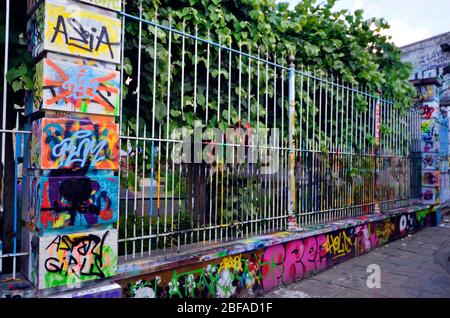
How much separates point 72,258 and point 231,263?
1.71 metres

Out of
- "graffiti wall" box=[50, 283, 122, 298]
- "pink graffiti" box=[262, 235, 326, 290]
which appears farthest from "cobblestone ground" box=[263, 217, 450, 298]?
"graffiti wall" box=[50, 283, 122, 298]

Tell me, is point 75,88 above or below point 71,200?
above

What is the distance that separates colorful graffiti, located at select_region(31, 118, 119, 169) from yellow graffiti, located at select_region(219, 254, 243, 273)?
1584mm

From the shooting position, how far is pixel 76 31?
2627 mm

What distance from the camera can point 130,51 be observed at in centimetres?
353

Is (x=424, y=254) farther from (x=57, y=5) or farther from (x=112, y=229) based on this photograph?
(x=57, y=5)

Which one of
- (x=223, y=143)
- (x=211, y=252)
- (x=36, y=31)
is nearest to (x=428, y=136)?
(x=223, y=143)

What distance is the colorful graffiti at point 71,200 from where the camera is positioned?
98.0 inches

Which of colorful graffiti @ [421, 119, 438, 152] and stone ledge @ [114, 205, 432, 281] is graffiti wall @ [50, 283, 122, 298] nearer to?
stone ledge @ [114, 205, 432, 281]

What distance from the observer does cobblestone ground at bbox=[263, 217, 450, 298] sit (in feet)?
13.8

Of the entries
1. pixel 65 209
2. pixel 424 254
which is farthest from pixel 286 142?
pixel 424 254

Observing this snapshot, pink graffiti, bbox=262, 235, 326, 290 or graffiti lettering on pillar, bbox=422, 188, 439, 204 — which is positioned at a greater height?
graffiti lettering on pillar, bbox=422, 188, 439, 204

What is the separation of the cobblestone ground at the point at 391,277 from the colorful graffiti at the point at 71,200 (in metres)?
2.28

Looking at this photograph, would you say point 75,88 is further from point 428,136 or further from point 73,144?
point 428,136
